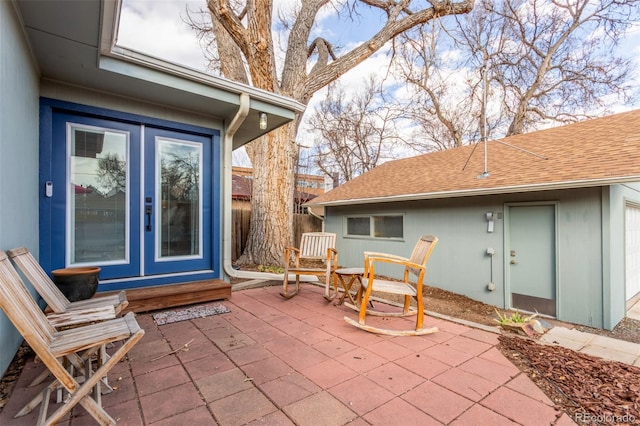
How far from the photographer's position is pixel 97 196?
326 cm

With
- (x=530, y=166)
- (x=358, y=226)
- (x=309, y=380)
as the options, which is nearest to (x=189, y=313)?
(x=309, y=380)

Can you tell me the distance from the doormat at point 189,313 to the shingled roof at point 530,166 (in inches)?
184

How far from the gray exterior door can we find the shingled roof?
1.90ft

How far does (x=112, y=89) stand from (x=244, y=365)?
3.12 meters

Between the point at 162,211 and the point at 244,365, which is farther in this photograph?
the point at 162,211

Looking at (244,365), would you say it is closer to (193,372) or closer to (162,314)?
(193,372)

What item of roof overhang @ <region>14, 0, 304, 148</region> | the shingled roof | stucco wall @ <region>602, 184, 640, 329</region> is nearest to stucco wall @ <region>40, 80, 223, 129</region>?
roof overhang @ <region>14, 0, 304, 148</region>

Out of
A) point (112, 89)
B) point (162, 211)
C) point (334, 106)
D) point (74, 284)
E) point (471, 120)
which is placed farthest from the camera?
point (334, 106)

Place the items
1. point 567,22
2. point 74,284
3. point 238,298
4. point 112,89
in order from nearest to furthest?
point 74,284, point 112,89, point 238,298, point 567,22

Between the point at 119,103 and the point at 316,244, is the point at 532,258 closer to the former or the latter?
the point at 316,244

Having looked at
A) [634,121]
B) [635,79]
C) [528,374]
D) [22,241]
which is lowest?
[528,374]

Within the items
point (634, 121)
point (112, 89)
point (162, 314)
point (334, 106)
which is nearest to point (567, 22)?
point (634, 121)

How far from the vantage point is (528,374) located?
2139mm

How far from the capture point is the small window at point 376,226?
739cm
